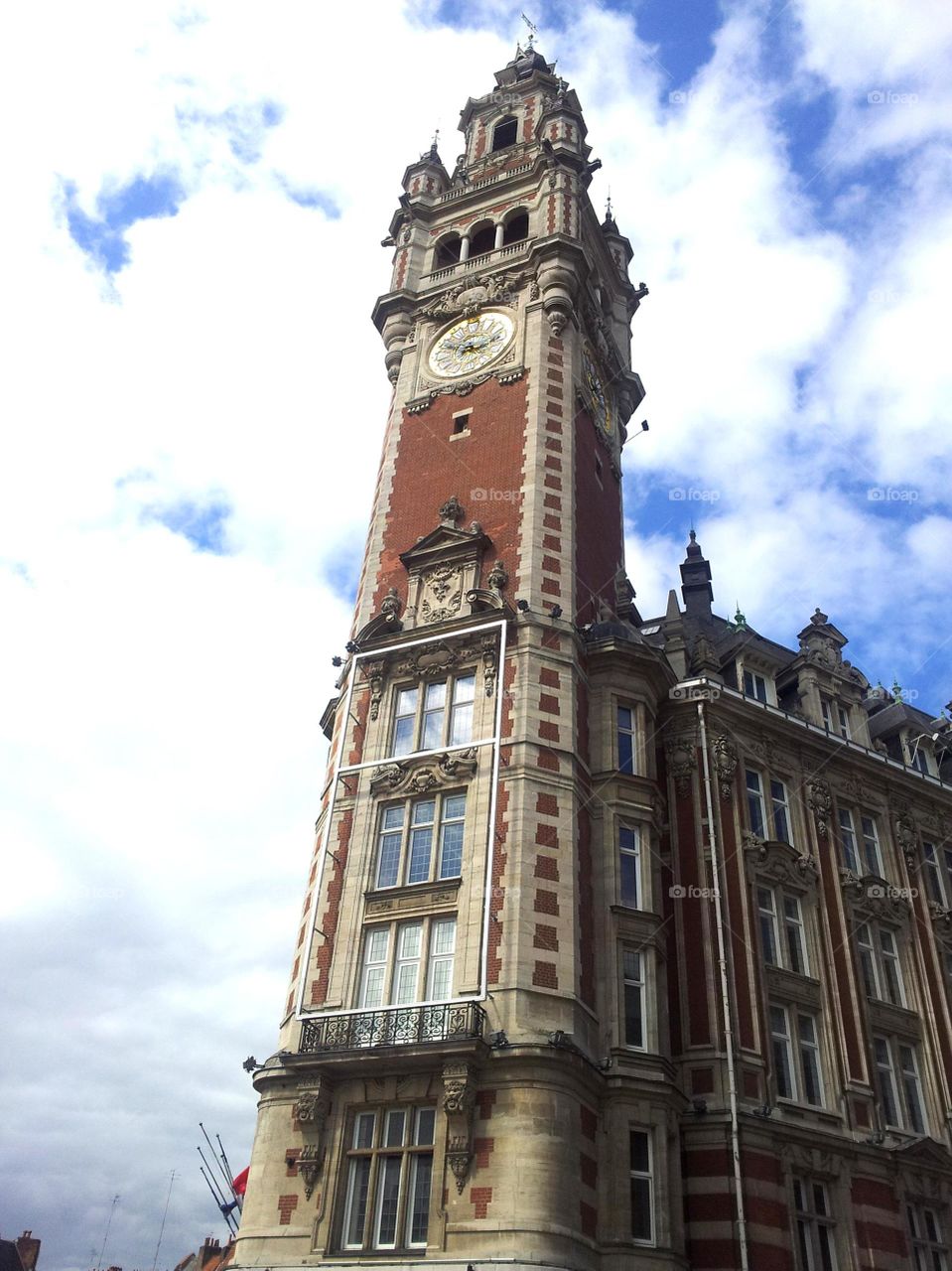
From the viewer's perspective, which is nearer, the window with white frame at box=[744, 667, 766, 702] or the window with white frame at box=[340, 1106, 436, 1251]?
the window with white frame at box=[340, 1106, 436, 1251]

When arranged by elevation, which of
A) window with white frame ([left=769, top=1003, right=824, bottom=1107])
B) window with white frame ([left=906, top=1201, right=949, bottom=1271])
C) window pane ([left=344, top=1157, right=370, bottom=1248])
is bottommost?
window pane ([left=344, top=1157, right=370, bottom=1248])

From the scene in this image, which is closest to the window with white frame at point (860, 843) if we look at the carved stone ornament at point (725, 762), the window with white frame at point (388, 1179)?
the carved stone ornament at point (725, 762)

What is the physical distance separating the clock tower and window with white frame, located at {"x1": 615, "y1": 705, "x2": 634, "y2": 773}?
98mm

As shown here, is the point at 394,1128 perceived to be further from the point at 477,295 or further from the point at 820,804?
the point at 477,295

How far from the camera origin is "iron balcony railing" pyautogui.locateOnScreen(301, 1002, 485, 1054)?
2859 centimetres

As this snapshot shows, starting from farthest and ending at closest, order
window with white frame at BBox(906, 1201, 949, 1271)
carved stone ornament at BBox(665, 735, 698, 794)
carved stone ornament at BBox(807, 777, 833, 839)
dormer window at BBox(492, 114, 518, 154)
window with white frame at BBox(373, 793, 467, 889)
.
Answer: dormer window at BBox(492, 114, 518, 154) → carved stone ornament at BBox(807, 777, 833, 839) → carved stone ornament at BBox(665, 735, 698, 794) → window with white frame at BBox(373, 793, 467, 889) → window with white frame at BBox(906, 1201, 949, 1271)

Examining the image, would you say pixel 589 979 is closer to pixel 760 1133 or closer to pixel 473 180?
pixel 760 1133

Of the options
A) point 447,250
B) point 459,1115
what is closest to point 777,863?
point 459,1115

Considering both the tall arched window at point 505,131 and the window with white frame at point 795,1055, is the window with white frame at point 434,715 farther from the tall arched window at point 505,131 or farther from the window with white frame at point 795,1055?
the tall arched window at point 505,131

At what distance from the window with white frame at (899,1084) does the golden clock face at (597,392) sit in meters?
26.0

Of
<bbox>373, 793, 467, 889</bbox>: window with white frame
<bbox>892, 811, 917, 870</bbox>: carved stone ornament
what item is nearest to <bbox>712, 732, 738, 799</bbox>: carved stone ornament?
<bbox>892, 811, 917, 870</bbox>: carved stone ornament

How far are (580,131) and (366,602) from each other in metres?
30.4

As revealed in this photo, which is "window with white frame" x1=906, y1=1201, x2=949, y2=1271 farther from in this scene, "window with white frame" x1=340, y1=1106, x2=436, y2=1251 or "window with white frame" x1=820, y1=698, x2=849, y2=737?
"window with white frame" x1=820, y1=698, x2=849, y2=737

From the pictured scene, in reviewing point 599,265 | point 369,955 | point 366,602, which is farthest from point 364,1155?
point 599,265
